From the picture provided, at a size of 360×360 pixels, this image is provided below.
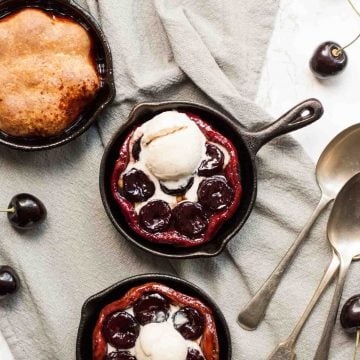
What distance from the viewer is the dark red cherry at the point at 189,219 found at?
2.72 meters

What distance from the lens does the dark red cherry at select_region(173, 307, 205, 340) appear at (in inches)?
106

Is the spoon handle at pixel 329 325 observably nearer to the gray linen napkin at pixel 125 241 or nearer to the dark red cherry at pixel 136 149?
the gray linen napkin at pixel 125 241

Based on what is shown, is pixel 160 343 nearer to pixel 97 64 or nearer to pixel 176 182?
pixel 176 182

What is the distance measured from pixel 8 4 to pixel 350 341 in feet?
5.90

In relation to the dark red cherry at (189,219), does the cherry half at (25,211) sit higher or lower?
higher

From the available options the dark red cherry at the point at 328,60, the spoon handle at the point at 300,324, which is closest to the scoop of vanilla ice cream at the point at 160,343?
the spoon handle at the point at 300,324

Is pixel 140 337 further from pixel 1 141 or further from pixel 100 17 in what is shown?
pixel 100 17

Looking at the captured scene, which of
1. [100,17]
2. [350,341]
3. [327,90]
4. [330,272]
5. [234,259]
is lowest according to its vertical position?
[350,341]

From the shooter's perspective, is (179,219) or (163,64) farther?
(163,64)

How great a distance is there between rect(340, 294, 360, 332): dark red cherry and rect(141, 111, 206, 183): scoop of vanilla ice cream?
763 millimetres

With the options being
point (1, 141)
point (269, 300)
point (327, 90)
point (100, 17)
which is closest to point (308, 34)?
point (327, 90)

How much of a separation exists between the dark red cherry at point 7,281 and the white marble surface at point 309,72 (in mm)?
1158

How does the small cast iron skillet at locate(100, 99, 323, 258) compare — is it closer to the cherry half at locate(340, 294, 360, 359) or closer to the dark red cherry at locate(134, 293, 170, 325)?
the dark red cherry at locate(134, 293, 170, 325)

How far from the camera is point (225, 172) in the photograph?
2.77 meters
